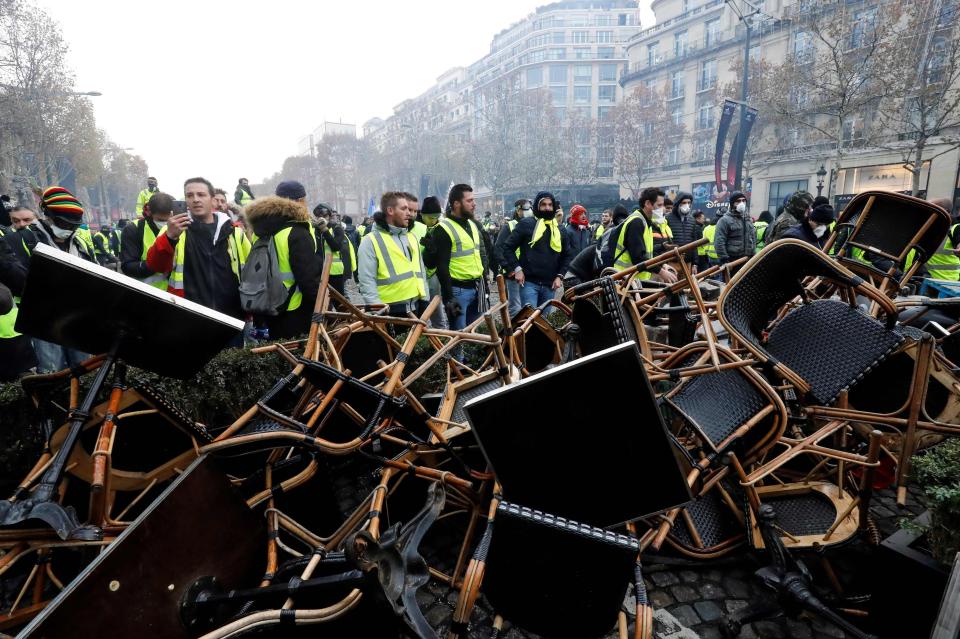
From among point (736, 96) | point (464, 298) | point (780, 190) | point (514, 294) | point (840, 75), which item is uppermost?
point (736, 96)

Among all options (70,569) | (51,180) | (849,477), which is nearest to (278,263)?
(70,569)

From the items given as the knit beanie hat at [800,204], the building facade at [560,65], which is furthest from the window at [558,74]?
the knit beanie hat at [800,204]

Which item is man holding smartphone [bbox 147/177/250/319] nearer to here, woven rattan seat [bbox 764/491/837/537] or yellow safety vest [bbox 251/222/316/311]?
yellow safety vest [bbox 251/222/316/311]

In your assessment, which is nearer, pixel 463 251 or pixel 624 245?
pixel 463 251

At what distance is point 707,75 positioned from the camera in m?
46.3

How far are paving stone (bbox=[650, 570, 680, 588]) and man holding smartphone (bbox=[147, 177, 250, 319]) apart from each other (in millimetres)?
4110

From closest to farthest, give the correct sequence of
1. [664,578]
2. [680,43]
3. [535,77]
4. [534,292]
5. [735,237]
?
[664,578] → [534,292] → [735,237] → [680,43] → [535,77]

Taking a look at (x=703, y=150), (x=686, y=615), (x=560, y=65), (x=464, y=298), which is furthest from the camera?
(x=560, y=65)

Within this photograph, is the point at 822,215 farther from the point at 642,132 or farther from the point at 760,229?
the point at 642,132

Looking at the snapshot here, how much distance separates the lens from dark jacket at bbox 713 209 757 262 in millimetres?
8539

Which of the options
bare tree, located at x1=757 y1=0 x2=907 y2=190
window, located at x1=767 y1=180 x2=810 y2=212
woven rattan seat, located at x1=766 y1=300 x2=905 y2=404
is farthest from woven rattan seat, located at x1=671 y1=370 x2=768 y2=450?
window, located at x1=767 y1=180 x2=810 y2=212

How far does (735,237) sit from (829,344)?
6.73 m

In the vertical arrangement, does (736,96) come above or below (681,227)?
above

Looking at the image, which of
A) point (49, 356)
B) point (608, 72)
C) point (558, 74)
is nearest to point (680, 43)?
point (608, 72)
